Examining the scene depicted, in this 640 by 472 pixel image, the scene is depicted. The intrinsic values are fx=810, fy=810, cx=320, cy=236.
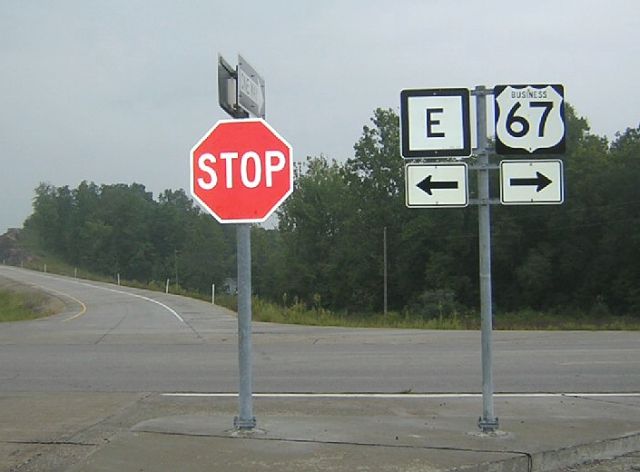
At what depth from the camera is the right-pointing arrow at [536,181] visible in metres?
7.23

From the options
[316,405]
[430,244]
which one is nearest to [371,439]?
[316,405]

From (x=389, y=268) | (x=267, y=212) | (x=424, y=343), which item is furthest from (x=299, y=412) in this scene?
(x=389, y=268)

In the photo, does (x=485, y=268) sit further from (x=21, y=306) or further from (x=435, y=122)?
(x=21, y=306)

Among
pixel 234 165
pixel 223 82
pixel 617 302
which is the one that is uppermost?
pixel 223 82

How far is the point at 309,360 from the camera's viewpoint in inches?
593

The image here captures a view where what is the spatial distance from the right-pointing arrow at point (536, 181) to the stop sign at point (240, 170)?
2.02 m

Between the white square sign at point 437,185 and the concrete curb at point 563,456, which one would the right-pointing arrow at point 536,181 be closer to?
the white square sign at point 437,185

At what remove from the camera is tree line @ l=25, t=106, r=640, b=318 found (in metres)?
62.0

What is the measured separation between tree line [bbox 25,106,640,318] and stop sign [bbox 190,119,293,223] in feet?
123

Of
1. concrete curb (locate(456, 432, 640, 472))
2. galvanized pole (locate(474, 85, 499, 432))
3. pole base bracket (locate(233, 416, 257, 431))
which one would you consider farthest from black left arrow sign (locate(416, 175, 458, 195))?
pole base bracket (locate(233, 416, 257, 431))

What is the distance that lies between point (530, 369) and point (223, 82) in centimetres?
854

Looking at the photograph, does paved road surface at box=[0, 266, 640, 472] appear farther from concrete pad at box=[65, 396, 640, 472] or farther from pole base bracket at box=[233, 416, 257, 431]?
pole base bracket at box=[233, 416, 257, 431]

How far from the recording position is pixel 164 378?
41.4 feet

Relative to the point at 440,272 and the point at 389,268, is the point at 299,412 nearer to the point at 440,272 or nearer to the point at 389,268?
the point at 440,272
